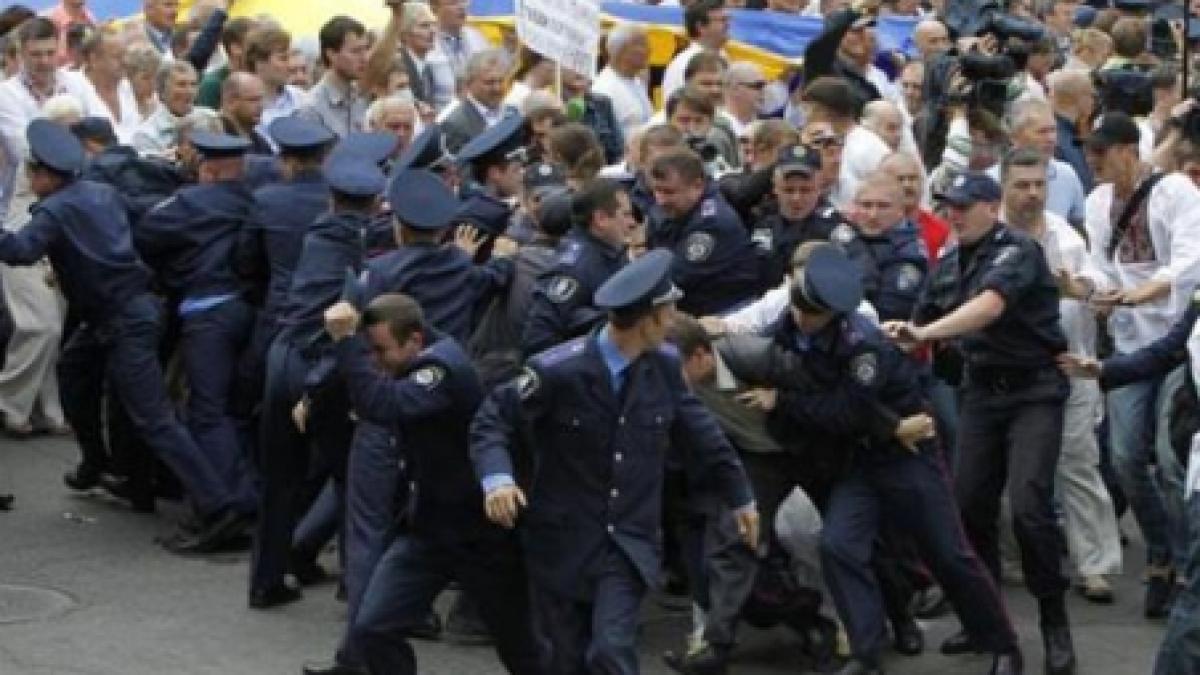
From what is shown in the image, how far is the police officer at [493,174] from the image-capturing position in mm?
11586

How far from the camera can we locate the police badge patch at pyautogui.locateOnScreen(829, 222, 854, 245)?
11383mm

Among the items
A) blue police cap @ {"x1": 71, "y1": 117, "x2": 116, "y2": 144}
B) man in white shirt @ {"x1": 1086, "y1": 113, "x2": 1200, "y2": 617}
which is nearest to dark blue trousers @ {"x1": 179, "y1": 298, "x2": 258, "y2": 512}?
blue police cap @ {"x1": 71, "y1": 117, "x2": 116, "y2": 144}

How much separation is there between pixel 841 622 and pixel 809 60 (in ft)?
18.2

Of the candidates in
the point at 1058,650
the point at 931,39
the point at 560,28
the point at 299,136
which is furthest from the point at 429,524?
the point at 931,39

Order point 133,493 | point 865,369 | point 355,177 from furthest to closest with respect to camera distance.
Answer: point 133,493 → point 355,177 → point 865,369

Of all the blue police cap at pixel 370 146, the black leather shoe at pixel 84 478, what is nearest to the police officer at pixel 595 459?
the blue police cap at pixel 370 146

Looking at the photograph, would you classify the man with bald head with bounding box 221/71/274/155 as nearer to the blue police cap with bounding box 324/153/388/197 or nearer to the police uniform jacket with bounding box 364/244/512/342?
the blue police cap with bounding box 324/153/388/197

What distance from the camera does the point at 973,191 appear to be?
10.8m

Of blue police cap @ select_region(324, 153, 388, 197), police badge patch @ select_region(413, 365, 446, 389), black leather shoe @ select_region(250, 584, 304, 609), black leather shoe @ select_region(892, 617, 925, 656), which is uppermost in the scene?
police badge patch @ select_region(413, 365, 446, 389)

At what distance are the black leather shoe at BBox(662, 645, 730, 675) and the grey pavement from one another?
0.16 meters

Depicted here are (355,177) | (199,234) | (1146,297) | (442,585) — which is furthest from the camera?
(199,234)

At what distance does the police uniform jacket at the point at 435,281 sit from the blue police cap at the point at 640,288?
167cm

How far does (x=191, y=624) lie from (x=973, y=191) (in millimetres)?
3707

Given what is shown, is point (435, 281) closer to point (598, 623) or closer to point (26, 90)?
point (598, 623)
